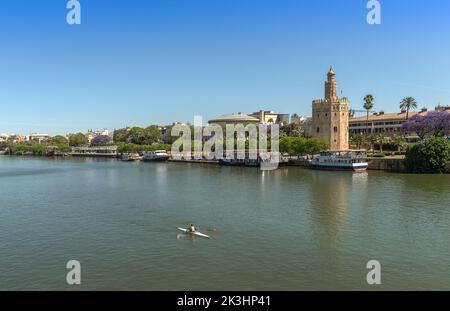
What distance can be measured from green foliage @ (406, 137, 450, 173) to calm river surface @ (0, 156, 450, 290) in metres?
19.8

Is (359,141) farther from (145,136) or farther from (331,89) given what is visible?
(145,136)

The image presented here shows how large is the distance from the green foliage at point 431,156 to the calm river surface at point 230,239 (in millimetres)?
19807

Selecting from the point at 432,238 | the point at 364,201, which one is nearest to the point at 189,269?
the point at 432,238

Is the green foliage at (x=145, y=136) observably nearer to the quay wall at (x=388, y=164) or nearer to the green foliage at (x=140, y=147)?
the green foliage at (x=140, y=147)

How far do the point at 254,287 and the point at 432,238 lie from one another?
15172 mm

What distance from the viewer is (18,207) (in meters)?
43.5

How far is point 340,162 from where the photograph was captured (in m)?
82.7

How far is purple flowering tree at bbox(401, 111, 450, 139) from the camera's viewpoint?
Result: 96625mm

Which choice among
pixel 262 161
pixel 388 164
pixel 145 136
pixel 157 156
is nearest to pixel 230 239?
pixel 388 164

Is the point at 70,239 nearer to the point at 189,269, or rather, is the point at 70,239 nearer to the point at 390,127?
the point at 189,269

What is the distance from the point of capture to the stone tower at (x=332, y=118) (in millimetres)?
106938

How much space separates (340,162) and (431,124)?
1161 inches

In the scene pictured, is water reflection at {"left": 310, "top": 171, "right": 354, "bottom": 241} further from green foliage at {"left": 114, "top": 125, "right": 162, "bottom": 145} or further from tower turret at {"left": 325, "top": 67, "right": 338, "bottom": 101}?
green foliage at {"left": 114, "top": 125, "right": 162, "bottom": 145}

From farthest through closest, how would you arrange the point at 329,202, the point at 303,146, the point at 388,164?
1. the point at 303,146
2. the point at 388,164
3. the point at 329,202
